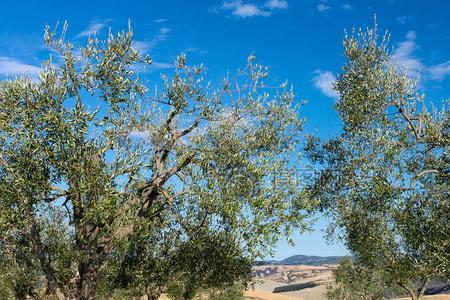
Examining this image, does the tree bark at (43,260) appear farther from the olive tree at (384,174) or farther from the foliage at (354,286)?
the foliage at (354,286)

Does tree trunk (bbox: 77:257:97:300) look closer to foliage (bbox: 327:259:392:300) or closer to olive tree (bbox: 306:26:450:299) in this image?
olive tree (bbox: 306:26:450:299)

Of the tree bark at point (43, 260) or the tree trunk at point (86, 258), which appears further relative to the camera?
the tree trunk at point (86, 258)

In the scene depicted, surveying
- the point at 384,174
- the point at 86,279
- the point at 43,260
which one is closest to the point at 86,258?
the point at 86,279

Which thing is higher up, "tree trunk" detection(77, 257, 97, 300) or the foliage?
"tree trunk" detection(77, 257, 97, 300)

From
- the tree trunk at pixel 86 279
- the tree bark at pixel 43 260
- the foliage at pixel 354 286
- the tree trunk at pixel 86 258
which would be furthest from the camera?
the foliage at pixel 354 286

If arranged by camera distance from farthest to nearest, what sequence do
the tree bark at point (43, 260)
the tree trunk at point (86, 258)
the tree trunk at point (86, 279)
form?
the tree trunk at point (86, 279) → the tree trunk at point (86, 258) → the tree bark at point (43, 260)

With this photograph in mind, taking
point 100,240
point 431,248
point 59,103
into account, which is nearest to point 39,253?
point 100,240

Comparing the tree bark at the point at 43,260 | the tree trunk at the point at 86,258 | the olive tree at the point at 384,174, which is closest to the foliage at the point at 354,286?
the olive tree at the point at 384,174

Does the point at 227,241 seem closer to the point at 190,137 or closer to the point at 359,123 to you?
the point at 190,137

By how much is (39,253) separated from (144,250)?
7532mm

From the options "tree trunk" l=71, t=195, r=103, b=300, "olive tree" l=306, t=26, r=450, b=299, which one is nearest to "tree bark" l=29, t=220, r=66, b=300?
"tree trunk" l=71, t=195, r=103, b=300

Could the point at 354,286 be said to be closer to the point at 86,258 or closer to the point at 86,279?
the point at 86,279

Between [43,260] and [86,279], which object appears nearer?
[43,260]

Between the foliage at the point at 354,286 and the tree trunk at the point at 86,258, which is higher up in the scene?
the tree trunk at the point at 86,258
